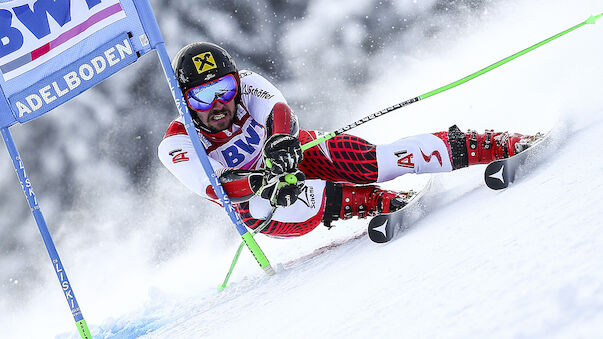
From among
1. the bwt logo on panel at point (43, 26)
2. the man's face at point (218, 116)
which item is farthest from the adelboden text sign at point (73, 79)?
the man's face at point (218, 116)

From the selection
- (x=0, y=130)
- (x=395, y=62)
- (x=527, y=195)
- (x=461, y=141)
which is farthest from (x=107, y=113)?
(x=527, y=195)

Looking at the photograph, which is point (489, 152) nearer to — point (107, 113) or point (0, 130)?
point (0, 130)

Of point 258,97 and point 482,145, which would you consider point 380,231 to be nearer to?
point 482,145

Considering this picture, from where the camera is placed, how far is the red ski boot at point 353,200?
2916 millimetres

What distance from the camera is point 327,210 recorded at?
3.00 metres

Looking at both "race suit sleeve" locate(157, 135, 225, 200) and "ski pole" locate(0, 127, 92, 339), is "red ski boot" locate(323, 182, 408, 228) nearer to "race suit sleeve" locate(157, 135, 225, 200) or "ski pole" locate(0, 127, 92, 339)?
"race suit sleeve" locate(157, 135, 225, 200)

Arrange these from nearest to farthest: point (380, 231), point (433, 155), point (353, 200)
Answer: point (380, 231)
point (433, 155)
point (353, 200)

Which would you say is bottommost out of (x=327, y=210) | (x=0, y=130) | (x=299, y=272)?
(x=299, y=272)

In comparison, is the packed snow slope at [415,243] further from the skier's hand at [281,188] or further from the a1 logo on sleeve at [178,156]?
the a1 logo on sleeve at [178,156]

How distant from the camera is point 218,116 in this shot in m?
2.82

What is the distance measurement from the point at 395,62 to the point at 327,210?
14.2 ft

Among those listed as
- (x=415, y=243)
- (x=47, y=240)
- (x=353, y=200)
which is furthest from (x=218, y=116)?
(x=415, y=243)

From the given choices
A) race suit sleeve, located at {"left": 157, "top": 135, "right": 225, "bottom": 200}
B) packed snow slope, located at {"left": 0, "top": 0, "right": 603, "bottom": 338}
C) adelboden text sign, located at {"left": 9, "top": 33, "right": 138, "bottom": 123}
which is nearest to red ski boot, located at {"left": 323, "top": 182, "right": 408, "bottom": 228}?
packed snow slope, located at {"left": 0, "top": 0, "right": 603, "bottom": 338}

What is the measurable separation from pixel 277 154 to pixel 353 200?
66 centimetres
